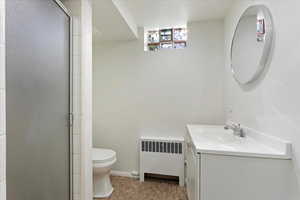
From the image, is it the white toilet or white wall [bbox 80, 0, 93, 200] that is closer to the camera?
white wall [bbox 80, 0, 93, 200]

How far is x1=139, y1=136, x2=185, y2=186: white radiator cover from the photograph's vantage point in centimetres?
211

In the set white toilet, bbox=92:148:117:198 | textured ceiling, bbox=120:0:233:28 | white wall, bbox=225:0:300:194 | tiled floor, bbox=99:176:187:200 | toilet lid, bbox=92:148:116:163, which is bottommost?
tiled floor, bbox=99:176:187:200

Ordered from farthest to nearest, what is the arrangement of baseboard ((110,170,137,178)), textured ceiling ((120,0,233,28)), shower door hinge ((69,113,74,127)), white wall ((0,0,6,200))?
1. baseboard ((110,170,137,178))
2. textured ceiling ((120,0,233,28))
3. shower door hinge ((69,113,74,127))
4. white wall ((0,0,6,200))

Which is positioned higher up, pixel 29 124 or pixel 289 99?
pixel 289 99

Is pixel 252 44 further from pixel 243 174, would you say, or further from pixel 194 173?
pixel 194 173

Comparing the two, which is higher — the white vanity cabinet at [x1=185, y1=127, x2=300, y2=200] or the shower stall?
the shower stall

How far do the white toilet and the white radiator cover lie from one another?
48 centimetres

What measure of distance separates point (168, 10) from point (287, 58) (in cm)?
143

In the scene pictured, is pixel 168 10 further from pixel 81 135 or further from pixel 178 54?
pixel 81 135

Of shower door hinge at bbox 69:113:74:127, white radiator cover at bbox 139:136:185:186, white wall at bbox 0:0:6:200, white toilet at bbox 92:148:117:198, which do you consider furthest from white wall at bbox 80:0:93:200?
white radiator cover at bbox 139:136:185:186

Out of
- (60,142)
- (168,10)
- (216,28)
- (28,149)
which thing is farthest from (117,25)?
(28,149)

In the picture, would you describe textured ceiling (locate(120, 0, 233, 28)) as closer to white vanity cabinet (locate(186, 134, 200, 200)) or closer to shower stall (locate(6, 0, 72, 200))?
shower stall (locate(6, 0, 72, 200))

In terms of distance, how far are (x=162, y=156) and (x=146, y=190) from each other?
46 centimetres

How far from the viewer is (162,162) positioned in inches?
84.6
